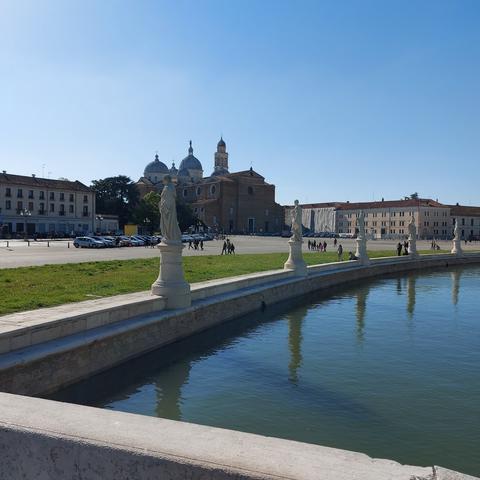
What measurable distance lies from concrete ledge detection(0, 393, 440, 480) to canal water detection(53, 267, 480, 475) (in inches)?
174

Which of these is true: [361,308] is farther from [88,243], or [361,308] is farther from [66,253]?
[88,243]

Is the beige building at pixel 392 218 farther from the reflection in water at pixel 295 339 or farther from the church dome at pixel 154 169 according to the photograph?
the reflection in water at pixel 295 339

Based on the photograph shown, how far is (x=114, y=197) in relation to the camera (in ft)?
313

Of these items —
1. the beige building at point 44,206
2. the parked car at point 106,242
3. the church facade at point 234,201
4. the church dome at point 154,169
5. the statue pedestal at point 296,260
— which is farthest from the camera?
the church dome at point 154,169

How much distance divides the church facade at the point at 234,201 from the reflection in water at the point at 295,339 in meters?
94.1

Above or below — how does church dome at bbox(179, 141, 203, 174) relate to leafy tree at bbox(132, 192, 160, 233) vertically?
above

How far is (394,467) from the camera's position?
240 cm

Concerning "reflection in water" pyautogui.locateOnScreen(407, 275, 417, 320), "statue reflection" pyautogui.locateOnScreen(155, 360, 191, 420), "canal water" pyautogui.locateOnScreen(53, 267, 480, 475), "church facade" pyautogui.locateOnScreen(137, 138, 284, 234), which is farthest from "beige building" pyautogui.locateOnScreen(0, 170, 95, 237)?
"statue reflection" pyautogui.locateOnScreen(155, 360, 191, 420)

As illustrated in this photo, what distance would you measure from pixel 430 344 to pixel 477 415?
466 centimetres

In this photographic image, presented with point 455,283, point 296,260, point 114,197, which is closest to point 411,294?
point 296,260

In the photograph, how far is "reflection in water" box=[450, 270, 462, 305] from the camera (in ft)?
A: 68.6

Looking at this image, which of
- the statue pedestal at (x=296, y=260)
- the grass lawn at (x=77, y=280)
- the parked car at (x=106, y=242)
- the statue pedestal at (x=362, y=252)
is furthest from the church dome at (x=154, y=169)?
the statue pedestal at (x=296, y=260)

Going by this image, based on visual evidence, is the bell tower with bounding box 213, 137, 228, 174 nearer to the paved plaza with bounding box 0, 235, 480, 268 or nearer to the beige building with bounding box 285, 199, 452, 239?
the beige building with bounding box 285, 199, 452, 239

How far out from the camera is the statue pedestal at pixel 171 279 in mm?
11527
